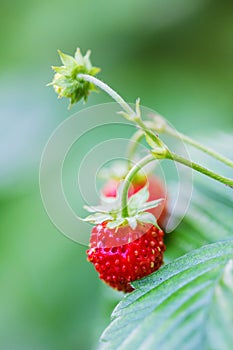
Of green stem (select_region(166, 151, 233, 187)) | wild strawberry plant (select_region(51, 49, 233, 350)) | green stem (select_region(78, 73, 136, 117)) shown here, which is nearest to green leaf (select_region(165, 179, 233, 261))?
wild strawberry plant (select_region(51, 49, 233, 350))

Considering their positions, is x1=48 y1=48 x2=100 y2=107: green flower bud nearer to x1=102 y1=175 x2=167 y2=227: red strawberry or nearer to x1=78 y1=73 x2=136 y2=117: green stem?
x1=78 y1=73 x2=136 y2=117: green stem

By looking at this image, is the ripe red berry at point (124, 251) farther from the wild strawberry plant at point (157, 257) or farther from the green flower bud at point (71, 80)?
the green flower bud at point (71, 80)

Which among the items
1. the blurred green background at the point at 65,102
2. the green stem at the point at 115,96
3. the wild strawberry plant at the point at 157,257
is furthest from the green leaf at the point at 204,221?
the blurred green background at the point at 65,102

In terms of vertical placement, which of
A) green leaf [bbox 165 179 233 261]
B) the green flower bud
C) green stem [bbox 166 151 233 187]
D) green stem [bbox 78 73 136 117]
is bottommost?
green leaf [bbox 165 179 233 261]

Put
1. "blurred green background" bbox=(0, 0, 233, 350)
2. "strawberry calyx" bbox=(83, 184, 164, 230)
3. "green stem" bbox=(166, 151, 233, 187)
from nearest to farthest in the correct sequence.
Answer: "green stem" bbox=(166, 151, 233, 187) < "strawberry calyx" bbox=(83, 184, 164, 230) < "blurred green background" bbox=(0, 0, 233, 350)

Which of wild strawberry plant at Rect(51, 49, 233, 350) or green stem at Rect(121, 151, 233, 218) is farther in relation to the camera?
green stem at Rect(121, 151, 233, 218)

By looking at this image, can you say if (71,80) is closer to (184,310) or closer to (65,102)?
(184,310)

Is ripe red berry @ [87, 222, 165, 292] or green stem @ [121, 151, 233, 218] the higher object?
green stem @ [121, 151, 233, 218]
